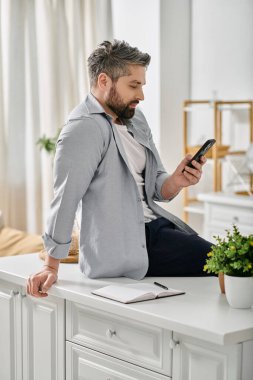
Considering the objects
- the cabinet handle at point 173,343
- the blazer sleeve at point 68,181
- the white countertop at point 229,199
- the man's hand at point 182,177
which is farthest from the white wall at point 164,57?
the cabinet handle at point 173,343

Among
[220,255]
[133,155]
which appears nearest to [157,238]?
[133,155]

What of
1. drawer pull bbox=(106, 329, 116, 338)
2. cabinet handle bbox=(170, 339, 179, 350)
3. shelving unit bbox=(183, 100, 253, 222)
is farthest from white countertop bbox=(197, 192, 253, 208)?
cabinet handle bbox=(170, 339, 179, 350)

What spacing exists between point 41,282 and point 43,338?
0.22 m

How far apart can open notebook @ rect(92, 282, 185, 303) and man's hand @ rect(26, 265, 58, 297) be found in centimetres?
17

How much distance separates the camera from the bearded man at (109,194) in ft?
6.95

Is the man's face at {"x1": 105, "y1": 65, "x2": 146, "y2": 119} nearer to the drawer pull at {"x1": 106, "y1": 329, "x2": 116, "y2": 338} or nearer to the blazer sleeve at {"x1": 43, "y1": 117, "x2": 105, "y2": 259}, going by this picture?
the blazer sleeve at {"x1": 43, "y1": 117, "x2": 105, "y2": 259}

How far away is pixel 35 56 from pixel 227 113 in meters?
1.46

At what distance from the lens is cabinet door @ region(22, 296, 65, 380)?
2.16m

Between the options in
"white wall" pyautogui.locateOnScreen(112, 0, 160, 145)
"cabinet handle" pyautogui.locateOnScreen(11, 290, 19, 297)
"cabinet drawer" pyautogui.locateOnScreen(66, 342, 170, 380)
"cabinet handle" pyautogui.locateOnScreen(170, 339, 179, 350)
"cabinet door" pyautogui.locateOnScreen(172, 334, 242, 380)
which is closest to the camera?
"cabinet door" pyautogui.locateOnScreen(172, 334, 242, 380)

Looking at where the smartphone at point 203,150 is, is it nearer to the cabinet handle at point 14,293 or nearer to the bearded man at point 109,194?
the bearded man at point 109,194

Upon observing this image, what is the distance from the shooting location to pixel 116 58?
7.17 feet

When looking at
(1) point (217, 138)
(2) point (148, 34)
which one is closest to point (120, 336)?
(1) point (217, 138)

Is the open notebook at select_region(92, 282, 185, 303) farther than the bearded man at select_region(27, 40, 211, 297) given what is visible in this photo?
No

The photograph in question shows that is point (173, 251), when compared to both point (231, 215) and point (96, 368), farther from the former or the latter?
point (231, 215)
